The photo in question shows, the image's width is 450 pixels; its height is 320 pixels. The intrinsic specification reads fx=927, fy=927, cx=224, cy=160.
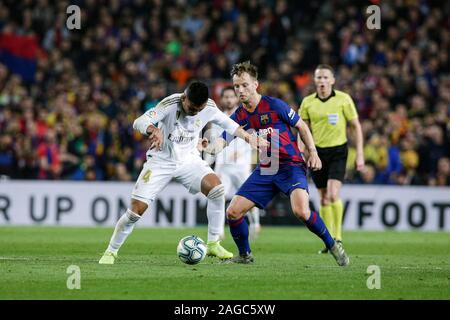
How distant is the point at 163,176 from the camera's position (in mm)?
11086

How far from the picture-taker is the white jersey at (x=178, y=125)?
430 inches

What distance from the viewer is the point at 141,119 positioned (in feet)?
34.8

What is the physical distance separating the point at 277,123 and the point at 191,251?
69.9 inches

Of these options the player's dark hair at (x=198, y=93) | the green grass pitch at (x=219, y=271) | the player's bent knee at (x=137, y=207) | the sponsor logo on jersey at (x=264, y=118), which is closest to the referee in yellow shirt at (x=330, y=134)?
the green grass pitch at (x=219, y=271)

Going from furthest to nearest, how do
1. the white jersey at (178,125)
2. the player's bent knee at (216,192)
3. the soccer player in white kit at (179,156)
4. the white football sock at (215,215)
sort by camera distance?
the white football sock at (215,215) < the player's bent knee at (216,192) < the white jersey at (178,125) < the soccer player in white kit at (179,156)

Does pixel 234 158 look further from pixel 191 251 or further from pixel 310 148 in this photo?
pixel 310 148

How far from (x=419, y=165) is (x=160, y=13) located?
8.39 m

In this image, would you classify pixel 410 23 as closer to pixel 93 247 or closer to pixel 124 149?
pixel 124 149

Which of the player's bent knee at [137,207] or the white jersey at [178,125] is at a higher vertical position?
the white jersey at [178,125]

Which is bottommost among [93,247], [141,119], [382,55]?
[93,247]

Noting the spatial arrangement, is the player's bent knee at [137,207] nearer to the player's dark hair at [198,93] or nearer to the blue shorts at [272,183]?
the blue shorts at [272,183]

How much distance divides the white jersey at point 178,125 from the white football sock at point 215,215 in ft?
2.18

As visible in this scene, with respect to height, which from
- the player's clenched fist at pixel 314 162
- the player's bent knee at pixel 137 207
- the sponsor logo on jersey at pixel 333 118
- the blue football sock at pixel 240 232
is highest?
the sponsor logo on jersey at pixel 333 118

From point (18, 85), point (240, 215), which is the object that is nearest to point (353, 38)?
point (18, 85)
